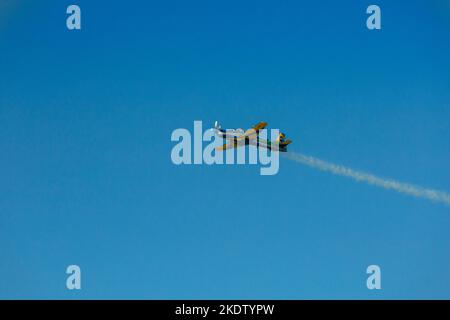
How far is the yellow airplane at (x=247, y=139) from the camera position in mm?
120188

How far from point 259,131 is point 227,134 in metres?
3.06

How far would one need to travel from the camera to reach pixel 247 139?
4759 inches

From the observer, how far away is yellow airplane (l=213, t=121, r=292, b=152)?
12019 centimetres
